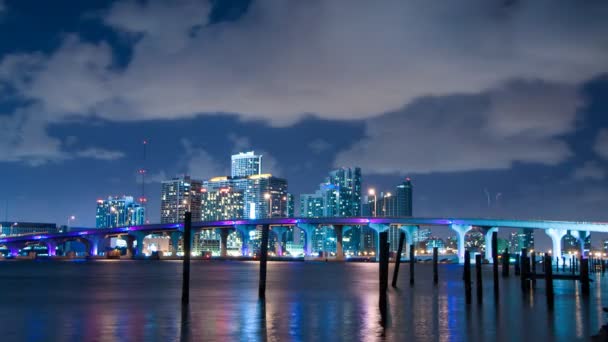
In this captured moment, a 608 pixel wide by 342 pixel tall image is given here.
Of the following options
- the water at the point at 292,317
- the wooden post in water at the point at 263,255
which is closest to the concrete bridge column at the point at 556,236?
the water at the point at 292,317

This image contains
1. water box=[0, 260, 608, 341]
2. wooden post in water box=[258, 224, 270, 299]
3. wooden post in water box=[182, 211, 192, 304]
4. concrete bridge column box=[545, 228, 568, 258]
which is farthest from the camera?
concrete bridge column box=[545, 228, 568, 258]

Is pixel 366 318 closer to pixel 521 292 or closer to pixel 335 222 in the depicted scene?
pixel 521 292

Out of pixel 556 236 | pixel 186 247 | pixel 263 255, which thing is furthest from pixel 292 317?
pixel 556 236

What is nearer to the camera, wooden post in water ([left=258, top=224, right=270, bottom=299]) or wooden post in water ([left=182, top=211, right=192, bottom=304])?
wooden post in water ([left=182, top=211, right=192, bottom=304])

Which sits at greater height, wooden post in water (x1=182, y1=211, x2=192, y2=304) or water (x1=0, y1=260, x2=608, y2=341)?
wooden post in water (x1=182, y1=211, x2=192, y2=304)

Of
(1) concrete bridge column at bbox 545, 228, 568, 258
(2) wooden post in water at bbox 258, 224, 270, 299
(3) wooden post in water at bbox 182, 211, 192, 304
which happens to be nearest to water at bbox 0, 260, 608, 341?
(3) wooden post in water at bbox 182, 211, 192, 304

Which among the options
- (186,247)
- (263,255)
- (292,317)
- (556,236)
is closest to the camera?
(292,317)

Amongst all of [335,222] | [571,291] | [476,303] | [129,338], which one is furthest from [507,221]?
[129,338]

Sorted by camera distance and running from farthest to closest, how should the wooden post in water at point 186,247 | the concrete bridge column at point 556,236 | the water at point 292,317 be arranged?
the concrete bridge column at point 556,236, the wooden post in water at point 186,247, the water at point 292,317

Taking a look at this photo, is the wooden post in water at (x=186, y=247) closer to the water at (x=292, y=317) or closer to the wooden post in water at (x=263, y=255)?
the water at (x=292, y=317)

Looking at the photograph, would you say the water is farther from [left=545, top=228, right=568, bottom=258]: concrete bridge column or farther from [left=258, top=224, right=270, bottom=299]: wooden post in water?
[left=545, top=228, right=568, bottom=258]: concrete bridge column

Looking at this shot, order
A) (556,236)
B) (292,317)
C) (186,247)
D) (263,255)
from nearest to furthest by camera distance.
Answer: (292,317) → (186,247) → (263,255) → (556,236)

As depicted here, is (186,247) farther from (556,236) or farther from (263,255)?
(556,236)

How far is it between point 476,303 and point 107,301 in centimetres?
2616
